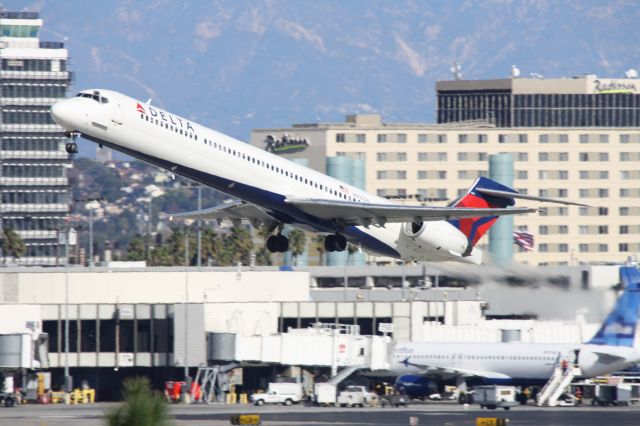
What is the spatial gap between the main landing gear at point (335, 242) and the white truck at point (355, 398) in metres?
11.4

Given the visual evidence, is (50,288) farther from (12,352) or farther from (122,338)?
(12,352)

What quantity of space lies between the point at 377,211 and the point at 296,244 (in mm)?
99777

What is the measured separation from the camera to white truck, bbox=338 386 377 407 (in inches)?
2849

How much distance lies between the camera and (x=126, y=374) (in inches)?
3509

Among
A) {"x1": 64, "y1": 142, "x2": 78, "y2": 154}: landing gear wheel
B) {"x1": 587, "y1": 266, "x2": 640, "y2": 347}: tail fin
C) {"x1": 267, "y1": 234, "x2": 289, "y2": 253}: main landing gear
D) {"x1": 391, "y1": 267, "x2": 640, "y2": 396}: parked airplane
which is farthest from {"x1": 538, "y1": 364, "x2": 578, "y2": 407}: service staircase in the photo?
{"x1": 64, "y1": 142, "x2": 78, "y2": 154}: landing gear wheel

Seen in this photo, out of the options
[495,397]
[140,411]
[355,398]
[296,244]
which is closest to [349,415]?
[355,398]

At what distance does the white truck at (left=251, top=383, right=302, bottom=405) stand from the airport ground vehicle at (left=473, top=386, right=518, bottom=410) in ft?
35.6

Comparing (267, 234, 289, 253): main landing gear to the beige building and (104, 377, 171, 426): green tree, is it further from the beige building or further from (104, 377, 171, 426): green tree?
the beige building

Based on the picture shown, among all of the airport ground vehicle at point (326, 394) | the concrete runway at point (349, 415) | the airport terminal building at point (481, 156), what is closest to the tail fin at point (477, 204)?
the concrete runway at point (349, 415)

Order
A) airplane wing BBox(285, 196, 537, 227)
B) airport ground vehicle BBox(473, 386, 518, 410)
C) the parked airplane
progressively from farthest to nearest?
the parked airplane → airport ground vehicle BBox(473, 386, 518, 410) → airplane wing BBox(285, 196, 537, 227)

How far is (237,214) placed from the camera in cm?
6694

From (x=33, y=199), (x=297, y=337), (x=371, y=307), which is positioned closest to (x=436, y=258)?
(x=297, y=337)

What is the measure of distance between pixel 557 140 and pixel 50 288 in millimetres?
117988

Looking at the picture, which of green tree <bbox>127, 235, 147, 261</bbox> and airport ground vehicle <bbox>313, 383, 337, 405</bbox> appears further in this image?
green tree <bbox>127, 235, 147, 261</bbox>
